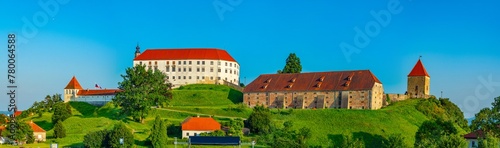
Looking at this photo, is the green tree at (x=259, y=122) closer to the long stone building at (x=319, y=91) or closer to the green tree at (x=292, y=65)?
the long stone building at (x=319, y=91)

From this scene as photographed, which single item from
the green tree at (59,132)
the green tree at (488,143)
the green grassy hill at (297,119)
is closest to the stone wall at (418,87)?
the green grassy hill at (297,119)

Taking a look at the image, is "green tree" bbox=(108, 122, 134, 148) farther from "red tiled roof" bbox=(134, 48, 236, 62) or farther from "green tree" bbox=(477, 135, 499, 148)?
"red tiled roof" bbox=(134, 48, 236, 62)

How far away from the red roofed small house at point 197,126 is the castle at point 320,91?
2249cm

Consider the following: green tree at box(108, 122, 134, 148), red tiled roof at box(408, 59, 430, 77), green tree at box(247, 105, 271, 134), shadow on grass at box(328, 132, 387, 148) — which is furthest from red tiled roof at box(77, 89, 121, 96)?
red tiled roof at box(408, 59, 430, 77)

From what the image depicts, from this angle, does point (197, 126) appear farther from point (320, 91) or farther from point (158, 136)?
point (320, 91)

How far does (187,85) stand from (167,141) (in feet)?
160

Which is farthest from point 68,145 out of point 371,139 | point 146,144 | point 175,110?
point 371,139

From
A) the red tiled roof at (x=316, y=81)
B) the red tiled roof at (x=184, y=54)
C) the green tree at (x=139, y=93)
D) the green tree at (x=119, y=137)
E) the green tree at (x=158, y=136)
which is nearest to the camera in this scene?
the green tree at (x=119, y=137)

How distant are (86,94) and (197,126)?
1533 inches

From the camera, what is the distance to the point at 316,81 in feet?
338

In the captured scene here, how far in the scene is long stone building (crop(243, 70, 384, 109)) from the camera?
97.6 metres

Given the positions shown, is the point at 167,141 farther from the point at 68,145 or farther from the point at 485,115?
the point at 485,115

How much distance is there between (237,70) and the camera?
5138 inches

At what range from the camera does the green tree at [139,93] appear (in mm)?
89062
